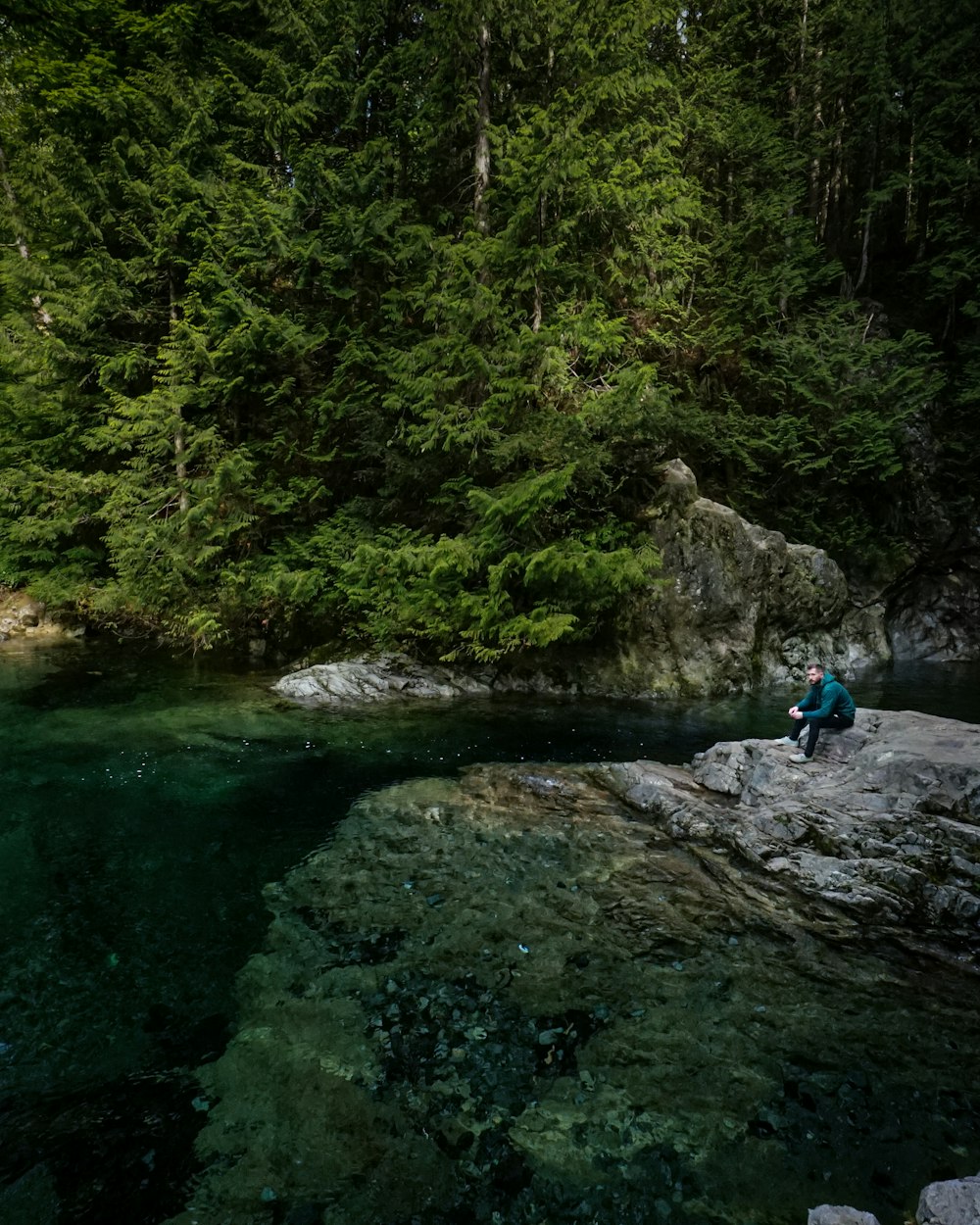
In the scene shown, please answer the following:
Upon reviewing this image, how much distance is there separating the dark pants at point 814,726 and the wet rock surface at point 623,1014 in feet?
1.40

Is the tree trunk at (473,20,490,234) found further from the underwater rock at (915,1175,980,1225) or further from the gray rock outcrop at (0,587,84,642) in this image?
the underwater rock at (915,1175,980,1225)

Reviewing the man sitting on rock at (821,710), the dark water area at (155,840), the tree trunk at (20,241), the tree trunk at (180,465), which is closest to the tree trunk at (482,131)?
the tree trunk at (180,465)

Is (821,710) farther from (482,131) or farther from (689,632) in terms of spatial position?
(482,131)

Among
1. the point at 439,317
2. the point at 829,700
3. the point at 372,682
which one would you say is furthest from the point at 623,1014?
the point at 439,317

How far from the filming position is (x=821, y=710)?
7738mm

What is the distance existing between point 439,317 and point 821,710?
11759 millimetres

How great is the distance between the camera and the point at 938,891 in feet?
17.6

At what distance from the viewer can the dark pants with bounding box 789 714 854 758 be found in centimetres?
763

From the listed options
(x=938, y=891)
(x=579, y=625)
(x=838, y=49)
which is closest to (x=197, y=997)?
(x=938, y=891)

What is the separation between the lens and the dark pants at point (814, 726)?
7629mm

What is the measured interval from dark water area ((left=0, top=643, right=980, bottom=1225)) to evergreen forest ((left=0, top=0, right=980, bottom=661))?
2426 millimetres

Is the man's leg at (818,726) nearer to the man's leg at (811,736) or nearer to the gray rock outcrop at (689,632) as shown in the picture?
the man's leg at (811,736)

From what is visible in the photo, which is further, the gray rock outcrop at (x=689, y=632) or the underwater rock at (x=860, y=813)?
the gray rock outcrop at (x=689, y=632)

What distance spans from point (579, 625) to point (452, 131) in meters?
12.1
